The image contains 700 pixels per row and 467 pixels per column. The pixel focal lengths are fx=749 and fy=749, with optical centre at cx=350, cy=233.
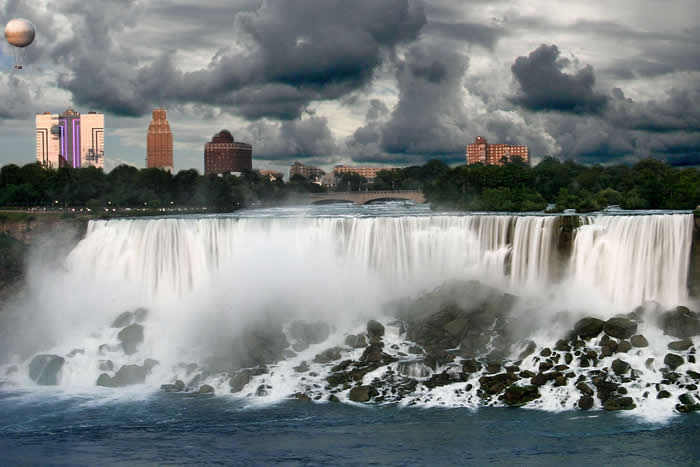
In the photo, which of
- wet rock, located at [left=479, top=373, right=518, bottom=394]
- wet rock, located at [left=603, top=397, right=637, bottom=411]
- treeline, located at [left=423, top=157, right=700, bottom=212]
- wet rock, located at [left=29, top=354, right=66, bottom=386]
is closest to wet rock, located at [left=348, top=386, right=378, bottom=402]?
wet rock, located at [left=479, top=373, right=518, bottom=394]

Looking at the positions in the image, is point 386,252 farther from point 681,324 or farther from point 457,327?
point 681,324

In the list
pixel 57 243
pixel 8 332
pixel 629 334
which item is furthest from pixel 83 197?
pixel 629 334

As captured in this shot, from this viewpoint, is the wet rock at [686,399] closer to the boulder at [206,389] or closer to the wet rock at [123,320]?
the boulder at [206,389]

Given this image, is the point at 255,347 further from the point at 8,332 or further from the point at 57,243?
the point at 57,243

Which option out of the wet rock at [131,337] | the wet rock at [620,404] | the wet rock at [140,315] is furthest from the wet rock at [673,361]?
the wet rock at [140,315]

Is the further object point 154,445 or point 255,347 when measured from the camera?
point 255,347

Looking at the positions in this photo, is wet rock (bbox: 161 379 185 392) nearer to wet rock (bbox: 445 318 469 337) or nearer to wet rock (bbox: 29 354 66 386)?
wet rock (bbox: 29 354 66 386)
